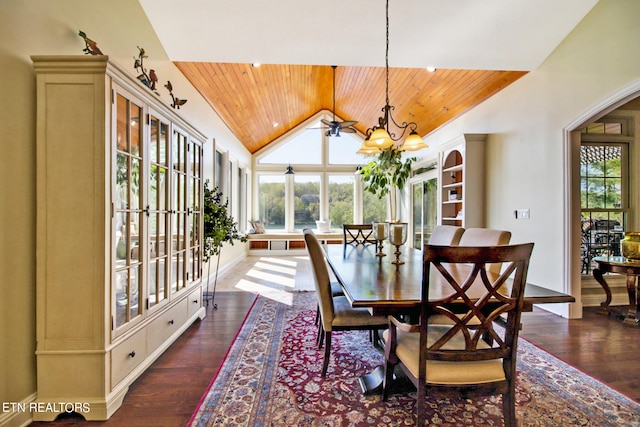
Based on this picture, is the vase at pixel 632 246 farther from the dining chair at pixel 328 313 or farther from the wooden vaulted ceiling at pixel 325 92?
the dining chair at pixel 328 313

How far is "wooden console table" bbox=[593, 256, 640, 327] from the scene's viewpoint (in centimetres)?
295

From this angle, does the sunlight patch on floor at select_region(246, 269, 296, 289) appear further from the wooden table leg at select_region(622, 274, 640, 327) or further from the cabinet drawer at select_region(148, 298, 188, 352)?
the wooden table leg at select_region(622, 274, 640, 327)

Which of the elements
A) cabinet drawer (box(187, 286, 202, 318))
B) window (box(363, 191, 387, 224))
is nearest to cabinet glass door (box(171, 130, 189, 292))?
cabinet drawer (box(187, 286, 202, 318))

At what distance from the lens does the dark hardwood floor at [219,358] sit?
171 cm

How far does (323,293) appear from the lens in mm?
1931

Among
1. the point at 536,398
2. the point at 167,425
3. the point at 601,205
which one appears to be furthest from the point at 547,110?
the point at 167,425

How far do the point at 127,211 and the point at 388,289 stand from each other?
1601 mm

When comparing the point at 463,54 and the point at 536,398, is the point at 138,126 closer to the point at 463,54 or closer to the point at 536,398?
the point at 536,398

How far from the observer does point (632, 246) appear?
301 cm

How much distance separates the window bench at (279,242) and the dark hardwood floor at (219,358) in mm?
4411

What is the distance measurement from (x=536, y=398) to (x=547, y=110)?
9.87ft

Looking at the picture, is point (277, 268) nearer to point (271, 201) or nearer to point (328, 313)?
point (271, 201)

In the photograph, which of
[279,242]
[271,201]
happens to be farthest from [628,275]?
[271,201]

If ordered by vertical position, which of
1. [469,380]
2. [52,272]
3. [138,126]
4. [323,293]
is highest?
[138,126]
